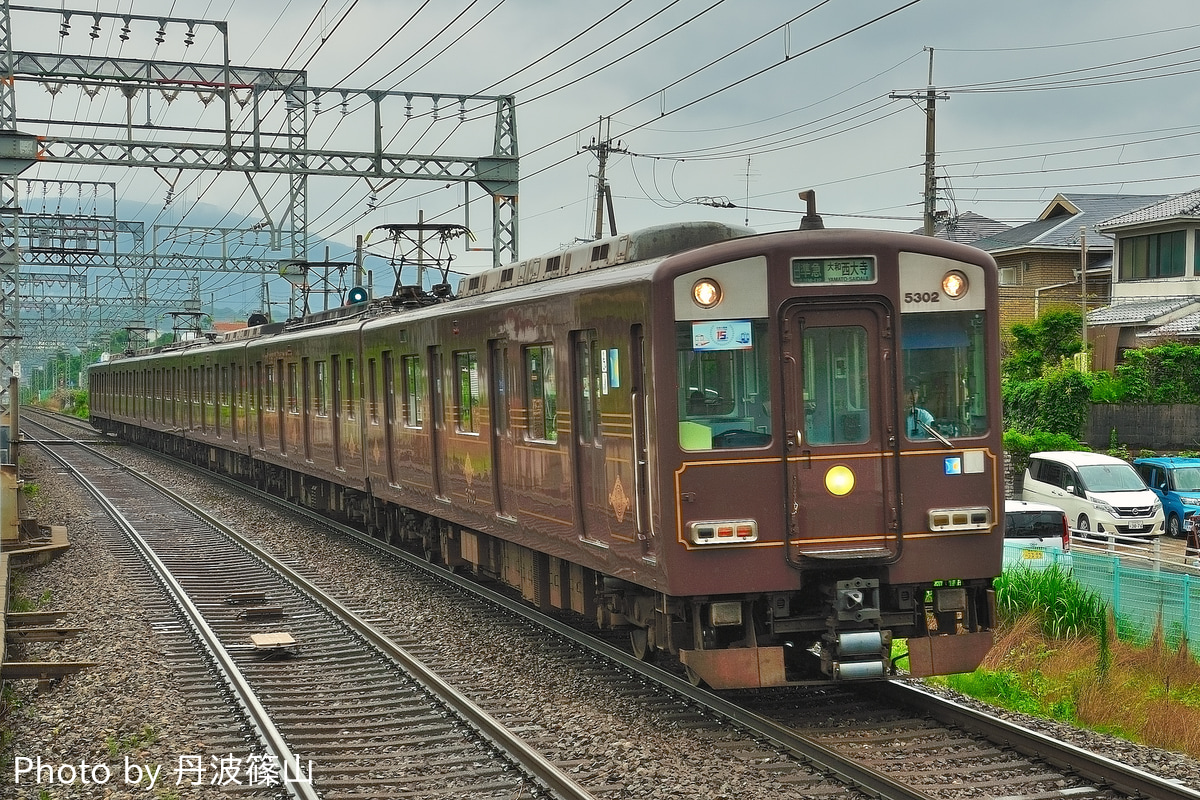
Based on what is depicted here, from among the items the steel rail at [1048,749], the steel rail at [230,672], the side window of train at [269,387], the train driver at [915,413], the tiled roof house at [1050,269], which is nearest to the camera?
the steel rail at [1048,749]

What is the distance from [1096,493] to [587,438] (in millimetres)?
15566

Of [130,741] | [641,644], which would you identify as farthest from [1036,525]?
[130,741]

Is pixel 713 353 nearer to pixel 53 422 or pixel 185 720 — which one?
pixel 185 720

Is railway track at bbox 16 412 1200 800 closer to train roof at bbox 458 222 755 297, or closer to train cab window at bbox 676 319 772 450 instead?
train cab window at bbox 676 319 772 450

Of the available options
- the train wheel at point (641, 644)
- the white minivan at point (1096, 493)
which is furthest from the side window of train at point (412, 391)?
the white minivan at point (1096, 493)

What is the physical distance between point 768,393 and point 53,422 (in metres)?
60.6

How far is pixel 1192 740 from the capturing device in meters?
8.06

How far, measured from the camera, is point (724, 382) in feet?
24.9

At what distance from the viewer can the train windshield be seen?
774cm

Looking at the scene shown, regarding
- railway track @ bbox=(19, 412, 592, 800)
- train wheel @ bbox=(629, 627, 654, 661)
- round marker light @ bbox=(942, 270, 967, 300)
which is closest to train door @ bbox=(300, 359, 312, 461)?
railway track @ bbox=(19, 412, 592, 800)

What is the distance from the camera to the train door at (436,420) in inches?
500

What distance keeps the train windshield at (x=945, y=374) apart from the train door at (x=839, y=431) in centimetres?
14

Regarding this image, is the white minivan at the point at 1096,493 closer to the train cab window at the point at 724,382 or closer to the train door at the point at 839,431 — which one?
the train door at the point at 839,431

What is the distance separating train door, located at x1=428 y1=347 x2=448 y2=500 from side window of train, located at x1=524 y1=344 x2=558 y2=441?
8.94 feet
